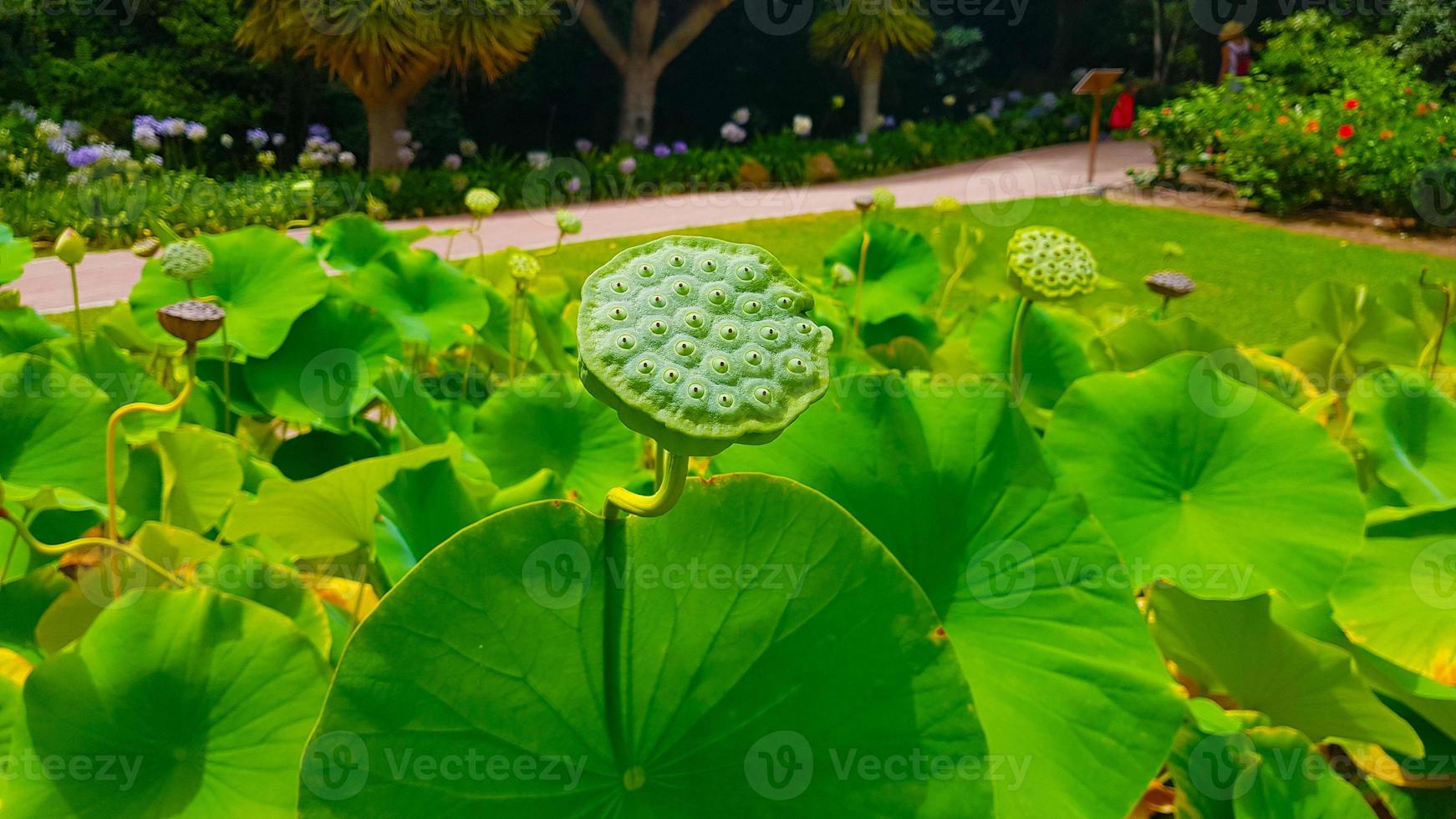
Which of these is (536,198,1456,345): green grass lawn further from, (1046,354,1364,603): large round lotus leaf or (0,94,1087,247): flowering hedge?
(1046,354,1364,603): large round lotus leaf

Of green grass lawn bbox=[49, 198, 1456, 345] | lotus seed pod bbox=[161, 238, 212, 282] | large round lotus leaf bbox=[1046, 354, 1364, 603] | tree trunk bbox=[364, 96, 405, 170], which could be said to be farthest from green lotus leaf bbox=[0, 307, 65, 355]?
tree trunk bbox=[364, 96, 405, 170]

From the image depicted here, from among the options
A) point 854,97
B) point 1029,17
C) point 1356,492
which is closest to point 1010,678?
point 1356,492

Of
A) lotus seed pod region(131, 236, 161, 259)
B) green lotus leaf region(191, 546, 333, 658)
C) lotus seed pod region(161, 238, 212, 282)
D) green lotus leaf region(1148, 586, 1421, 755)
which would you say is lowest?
green lotus leaf region(1148, 586, 1421, 755)

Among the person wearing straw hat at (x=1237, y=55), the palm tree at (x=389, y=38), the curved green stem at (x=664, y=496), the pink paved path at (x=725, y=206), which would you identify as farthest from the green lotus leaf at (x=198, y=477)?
the person wearing straw hat at (x=1237, y=55)

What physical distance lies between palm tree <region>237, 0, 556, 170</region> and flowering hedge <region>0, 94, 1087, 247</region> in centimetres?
57

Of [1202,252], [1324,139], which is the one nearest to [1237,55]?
[1324,139]

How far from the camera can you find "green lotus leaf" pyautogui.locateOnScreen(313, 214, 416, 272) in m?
1.22

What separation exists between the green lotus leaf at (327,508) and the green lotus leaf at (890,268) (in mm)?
716

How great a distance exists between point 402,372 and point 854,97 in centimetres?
1256

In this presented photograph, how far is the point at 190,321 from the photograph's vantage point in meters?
0.62

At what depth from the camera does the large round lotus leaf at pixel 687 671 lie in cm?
35

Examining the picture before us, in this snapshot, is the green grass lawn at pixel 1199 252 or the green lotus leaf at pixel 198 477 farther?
the green grass lawn at pixel 1199 252

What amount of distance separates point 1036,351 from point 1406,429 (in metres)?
0.30

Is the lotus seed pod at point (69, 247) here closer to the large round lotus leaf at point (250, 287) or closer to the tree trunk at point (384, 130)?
the large round lotus leaf at point (250, 287)
